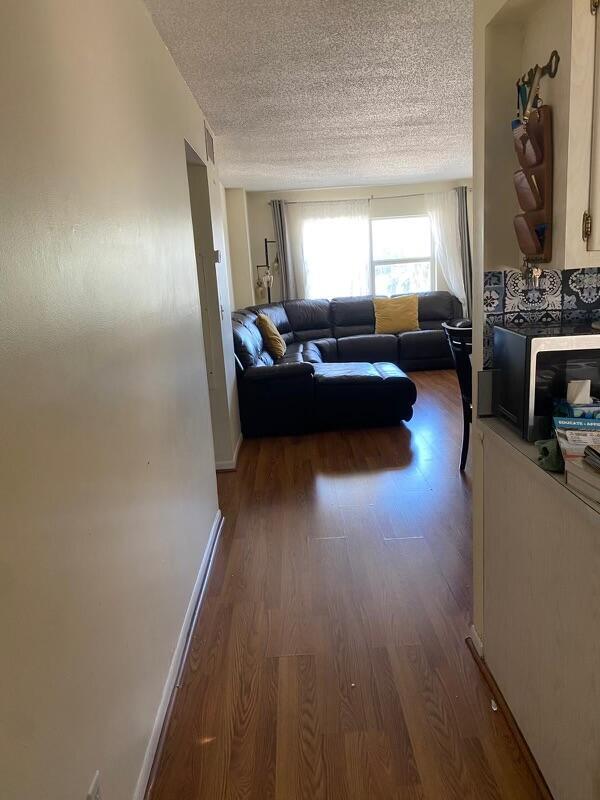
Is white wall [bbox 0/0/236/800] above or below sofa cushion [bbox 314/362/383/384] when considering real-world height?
above

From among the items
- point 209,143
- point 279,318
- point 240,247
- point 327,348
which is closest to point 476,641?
point 209,143

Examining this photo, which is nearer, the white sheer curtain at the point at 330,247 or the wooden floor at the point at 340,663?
the wooden floor at the point at 340,663

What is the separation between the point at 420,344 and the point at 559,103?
572 cm

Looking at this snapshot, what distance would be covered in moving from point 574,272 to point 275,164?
407 cm

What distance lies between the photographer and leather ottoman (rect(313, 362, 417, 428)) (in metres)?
4.51

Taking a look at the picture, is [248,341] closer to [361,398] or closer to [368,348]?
[361,398]

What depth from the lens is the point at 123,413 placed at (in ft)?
4.83

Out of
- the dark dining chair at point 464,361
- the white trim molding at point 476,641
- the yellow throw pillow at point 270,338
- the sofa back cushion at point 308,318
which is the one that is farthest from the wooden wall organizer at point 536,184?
the sofa back cushion at point 308,318

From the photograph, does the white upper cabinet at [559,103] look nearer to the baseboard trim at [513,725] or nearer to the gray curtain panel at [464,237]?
the baseboard trim at [513,725]

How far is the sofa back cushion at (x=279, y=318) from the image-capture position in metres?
6.47

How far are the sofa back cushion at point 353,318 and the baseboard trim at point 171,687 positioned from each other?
4863 mm

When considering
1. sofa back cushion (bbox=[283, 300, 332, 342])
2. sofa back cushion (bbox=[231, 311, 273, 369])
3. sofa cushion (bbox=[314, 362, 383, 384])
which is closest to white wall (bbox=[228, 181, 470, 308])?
sofa back cushion (bbox=[283, 300, 332, 342])

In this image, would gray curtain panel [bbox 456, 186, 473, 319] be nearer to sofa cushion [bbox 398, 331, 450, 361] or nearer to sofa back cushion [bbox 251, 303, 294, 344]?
sofa cushion [bbox 398, 331, 450, 361]

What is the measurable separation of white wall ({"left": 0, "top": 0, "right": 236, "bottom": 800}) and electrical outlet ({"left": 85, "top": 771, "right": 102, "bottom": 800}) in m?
0.03
